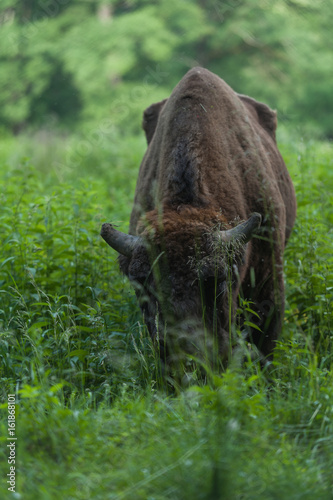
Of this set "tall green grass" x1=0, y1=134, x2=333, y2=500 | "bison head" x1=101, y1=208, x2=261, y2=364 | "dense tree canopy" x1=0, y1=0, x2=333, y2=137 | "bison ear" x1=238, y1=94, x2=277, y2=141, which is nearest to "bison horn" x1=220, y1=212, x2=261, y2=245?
"bison head" x1=101, y1=208, x2=261, y2=364

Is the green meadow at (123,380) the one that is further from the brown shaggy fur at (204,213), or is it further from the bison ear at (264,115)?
the bison ear at (264,115)

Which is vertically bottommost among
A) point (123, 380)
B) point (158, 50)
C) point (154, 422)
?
point (123, 380)

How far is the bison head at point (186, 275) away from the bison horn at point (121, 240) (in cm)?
1

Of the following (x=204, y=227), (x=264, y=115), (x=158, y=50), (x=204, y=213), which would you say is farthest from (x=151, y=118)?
(x=158, y=50)

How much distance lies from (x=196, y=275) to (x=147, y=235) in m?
0.45

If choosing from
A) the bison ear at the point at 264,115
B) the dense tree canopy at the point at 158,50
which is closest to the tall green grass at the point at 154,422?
the bison ear at the point at 264,115

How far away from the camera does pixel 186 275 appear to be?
3.59 meters

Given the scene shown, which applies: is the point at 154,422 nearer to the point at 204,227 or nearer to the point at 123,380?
the point at 123,380

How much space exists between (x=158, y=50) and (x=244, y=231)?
57.0ft

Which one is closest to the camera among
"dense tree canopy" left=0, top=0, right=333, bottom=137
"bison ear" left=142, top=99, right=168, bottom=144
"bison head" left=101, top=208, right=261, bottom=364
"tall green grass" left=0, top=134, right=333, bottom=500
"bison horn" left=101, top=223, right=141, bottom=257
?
"tall green grass" left=0, top=134, right=333, bottom=500

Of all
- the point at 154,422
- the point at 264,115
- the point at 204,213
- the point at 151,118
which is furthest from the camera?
the point at 151,118

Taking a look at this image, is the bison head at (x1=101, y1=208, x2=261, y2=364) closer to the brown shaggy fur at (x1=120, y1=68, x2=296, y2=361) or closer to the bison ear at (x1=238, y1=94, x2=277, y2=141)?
the brown shaggy fur at (x1=120, y1=68, x2=296, y2=361)

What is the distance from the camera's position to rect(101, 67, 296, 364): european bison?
359 cm

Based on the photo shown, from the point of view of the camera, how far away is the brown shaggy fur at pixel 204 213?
11.8ft
